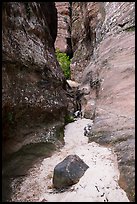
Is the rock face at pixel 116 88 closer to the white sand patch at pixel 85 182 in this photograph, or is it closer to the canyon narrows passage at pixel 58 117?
the canyon narrows passage at pixel 58 117

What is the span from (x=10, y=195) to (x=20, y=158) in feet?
3.85

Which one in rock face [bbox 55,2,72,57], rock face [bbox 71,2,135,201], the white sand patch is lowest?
the white sand patch

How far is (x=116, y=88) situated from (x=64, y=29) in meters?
20.4

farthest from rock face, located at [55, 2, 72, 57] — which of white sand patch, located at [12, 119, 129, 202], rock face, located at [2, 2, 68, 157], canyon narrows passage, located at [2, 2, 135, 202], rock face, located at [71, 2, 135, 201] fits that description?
white sand patch, located at [12, 119, 129, 202]

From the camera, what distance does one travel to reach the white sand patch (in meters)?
4.39

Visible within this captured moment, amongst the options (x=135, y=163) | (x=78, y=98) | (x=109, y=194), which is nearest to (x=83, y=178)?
(x=109, y=194)

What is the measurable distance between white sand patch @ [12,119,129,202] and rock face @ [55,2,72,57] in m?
20.4

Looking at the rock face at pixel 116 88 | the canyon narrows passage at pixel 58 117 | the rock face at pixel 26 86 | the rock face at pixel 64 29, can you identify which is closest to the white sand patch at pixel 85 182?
the canyon narrows passage at pixel 58 117

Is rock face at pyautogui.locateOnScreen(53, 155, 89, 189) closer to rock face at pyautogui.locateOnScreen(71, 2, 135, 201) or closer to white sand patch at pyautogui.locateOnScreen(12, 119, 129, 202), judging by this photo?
white sand patch at pyautogui.locateOnScreen(12, 119, 129, 202)

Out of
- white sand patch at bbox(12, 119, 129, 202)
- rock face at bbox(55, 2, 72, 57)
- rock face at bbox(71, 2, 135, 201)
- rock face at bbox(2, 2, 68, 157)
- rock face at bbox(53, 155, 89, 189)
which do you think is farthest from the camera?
rock face at bbox(55, 2, 72, 57)

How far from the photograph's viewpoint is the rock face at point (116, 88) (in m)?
5.32

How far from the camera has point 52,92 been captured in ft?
25.8

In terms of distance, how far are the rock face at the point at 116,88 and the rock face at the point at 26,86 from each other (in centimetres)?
124

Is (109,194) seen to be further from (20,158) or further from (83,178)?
(20,158)
